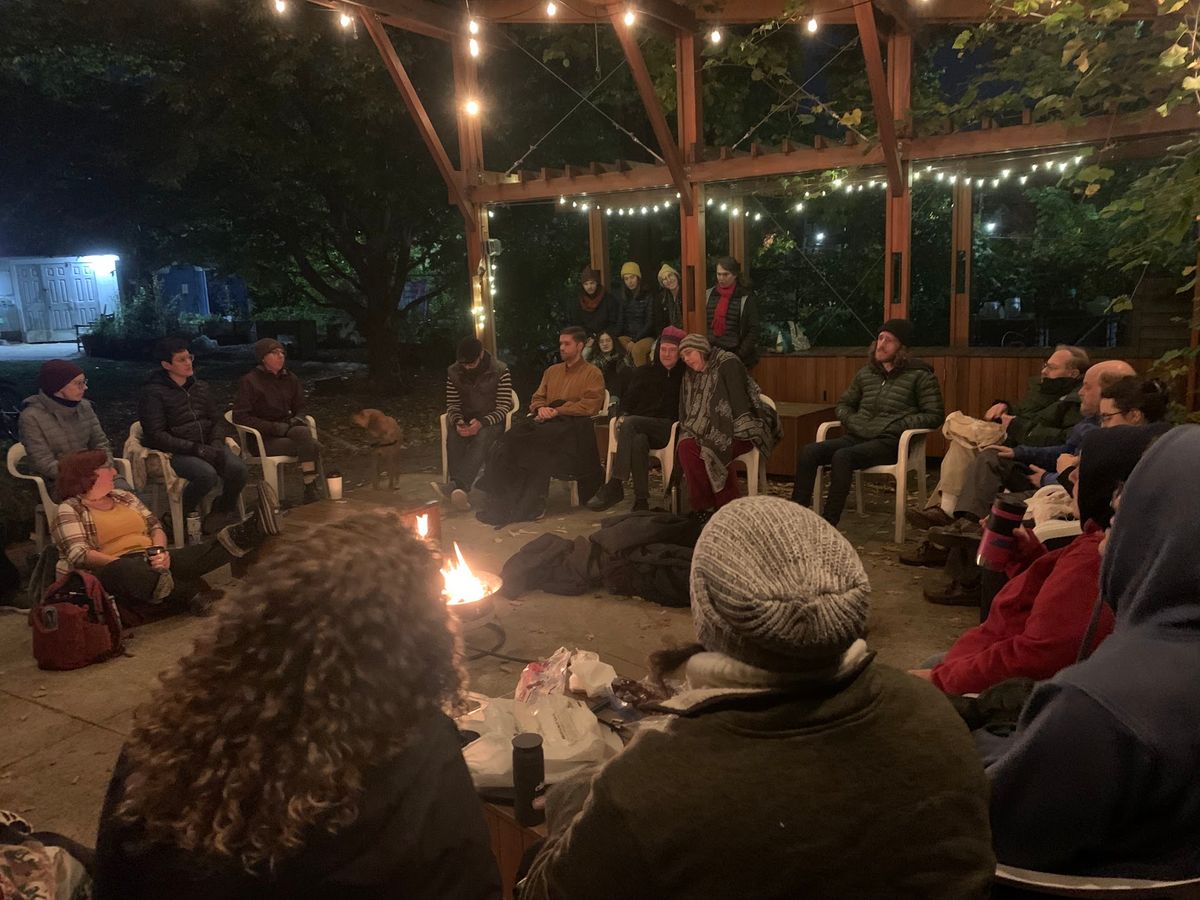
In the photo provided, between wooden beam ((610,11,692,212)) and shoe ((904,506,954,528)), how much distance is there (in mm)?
3604

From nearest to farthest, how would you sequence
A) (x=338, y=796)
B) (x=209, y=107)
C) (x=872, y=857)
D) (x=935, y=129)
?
(x=872, y=857)
(x=338, y=796)
(x=935, y=129)
(x=209, y=107)

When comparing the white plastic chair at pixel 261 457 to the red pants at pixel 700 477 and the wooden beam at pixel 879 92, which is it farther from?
the wooden beam at pixel 879 92

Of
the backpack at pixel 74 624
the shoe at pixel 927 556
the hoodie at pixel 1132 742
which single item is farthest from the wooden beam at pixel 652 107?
the hoodie at pixel 1132 742

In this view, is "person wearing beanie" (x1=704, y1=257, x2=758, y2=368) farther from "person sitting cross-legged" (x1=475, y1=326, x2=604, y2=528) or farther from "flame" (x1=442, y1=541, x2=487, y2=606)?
"flame" (x1=442, y1=541, x2=487, y2=606)

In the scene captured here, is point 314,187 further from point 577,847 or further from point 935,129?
point 577,847

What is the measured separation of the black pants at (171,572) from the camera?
4.43m

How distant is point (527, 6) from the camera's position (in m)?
7.90

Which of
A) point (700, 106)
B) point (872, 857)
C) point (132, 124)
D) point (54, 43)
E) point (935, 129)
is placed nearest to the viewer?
point (872, 857)

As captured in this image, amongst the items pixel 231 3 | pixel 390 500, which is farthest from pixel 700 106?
pixel 231 3

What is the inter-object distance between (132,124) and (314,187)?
524 cm

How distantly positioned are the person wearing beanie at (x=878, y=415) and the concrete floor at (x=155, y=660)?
476mm

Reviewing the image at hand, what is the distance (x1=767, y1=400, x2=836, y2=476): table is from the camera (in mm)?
7358

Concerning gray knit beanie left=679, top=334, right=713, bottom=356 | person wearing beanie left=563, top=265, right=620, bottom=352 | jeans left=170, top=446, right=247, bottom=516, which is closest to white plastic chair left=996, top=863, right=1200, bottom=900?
gray knit beanie left=679, top=334, right=713, bottom=356

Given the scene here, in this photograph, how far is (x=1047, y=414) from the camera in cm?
515
